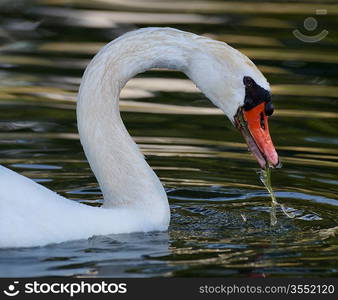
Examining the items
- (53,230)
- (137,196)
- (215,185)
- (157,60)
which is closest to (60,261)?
(53,230)

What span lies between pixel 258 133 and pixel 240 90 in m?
0.43

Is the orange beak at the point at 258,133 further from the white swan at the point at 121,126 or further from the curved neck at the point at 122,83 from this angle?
the curved neck at the point at 122,83

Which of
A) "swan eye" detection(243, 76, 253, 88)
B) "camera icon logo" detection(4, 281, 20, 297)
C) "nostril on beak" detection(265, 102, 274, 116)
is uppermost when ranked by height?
"swan eye" detection(243, 76, 253, 88)

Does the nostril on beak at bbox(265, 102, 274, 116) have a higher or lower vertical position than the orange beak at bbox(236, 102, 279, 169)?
higher

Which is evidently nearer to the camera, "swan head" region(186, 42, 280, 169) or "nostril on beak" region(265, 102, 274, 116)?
"swan head" region(186, 42, 280, 169)

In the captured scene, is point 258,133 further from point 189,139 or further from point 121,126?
point 189,139

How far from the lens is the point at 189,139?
1380cm

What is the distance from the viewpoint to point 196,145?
13.6 meters
